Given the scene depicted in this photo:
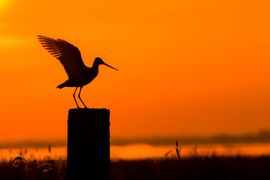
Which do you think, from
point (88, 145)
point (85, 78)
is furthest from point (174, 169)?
point (88, 145)

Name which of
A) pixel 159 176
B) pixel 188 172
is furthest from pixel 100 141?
pixel 188 172

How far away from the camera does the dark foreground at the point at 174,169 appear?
578 inches

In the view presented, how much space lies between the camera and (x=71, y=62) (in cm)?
1227

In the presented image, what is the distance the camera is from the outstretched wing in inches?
477

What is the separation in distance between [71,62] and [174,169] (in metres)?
5.75

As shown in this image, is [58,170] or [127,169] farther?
[127,169]

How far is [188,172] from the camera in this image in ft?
58.1

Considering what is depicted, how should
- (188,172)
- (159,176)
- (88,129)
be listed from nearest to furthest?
(88,129)
(159,176)
(188,172)

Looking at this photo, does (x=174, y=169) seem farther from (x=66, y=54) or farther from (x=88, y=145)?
(x=88, y=145)

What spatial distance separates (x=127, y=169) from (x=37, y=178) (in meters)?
3.99

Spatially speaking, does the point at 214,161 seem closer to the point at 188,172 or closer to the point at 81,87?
the point at 188,172

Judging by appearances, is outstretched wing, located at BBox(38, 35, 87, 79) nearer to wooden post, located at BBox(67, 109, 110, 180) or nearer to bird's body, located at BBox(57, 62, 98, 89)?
bird's body, located at BBox(57, 62, 98, 89)

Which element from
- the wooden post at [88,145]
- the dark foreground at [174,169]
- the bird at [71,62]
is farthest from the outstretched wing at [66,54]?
the wooden post at [88,145]

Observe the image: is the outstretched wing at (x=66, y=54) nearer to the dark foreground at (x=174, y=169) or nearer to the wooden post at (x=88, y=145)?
Result: the dark foreground at (x=174, y=169)
